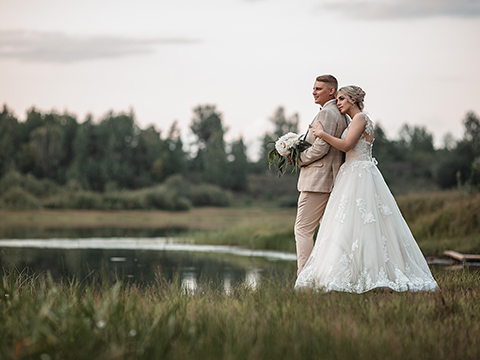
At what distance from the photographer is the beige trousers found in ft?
18.6

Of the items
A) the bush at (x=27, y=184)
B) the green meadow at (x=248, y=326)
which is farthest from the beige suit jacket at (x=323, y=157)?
the bush at (x=27, y=184)

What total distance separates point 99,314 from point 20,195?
3305 cm

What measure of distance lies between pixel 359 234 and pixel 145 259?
9.14m

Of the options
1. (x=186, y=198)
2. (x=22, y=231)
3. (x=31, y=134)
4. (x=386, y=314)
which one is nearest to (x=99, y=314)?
(x=386, y=314)

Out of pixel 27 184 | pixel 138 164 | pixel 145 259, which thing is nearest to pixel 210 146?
pixel 138 164

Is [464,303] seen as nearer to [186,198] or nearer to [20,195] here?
[20,195]

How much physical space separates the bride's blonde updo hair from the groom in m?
0.19

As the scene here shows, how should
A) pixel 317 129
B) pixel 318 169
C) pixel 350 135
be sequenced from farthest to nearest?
pixel 318 169, pixel 317 129, pixel 350 135

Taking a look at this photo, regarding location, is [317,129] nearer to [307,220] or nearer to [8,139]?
[307,220]

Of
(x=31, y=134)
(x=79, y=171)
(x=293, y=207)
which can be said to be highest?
(x=31, y=134)

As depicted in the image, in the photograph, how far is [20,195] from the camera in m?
33.9

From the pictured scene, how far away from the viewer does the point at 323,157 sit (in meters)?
5.74

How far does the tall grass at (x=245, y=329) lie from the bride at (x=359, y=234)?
0.53 meters

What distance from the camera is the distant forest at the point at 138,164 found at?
4247 cm
